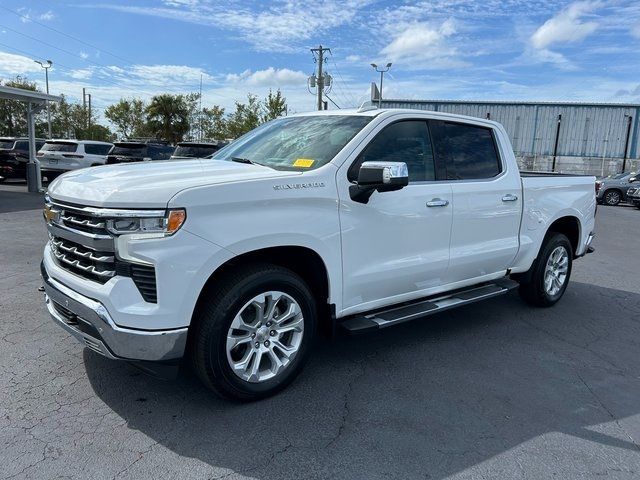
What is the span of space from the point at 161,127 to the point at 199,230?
5261cm

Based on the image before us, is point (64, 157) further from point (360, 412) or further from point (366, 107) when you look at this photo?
point (360, 412)

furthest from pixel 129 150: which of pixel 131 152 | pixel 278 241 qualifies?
pixel 278 241

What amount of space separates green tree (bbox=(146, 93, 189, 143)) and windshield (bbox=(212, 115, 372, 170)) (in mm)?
50328

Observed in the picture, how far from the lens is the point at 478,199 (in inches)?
180

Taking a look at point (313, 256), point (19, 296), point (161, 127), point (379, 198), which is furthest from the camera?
point (161, 127)

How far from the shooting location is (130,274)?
2848 millimetres

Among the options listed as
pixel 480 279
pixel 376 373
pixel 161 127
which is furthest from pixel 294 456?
pixel 161 127

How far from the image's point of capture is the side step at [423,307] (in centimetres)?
375

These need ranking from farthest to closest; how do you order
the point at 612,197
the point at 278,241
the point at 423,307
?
the point at 612,197 → the point at 423,307 → the point at 278,241

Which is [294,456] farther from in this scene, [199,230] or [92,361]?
[92,361]

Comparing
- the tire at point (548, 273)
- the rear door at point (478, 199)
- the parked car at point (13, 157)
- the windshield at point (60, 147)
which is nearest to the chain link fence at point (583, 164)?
the windshield at point (60, 147)

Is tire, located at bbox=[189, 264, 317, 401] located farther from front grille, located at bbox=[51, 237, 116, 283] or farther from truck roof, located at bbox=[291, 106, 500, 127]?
truck roof, located at bbox=[291, 106, 500, 127]

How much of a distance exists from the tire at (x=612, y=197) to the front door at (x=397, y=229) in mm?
20808

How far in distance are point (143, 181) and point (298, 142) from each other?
143cm
